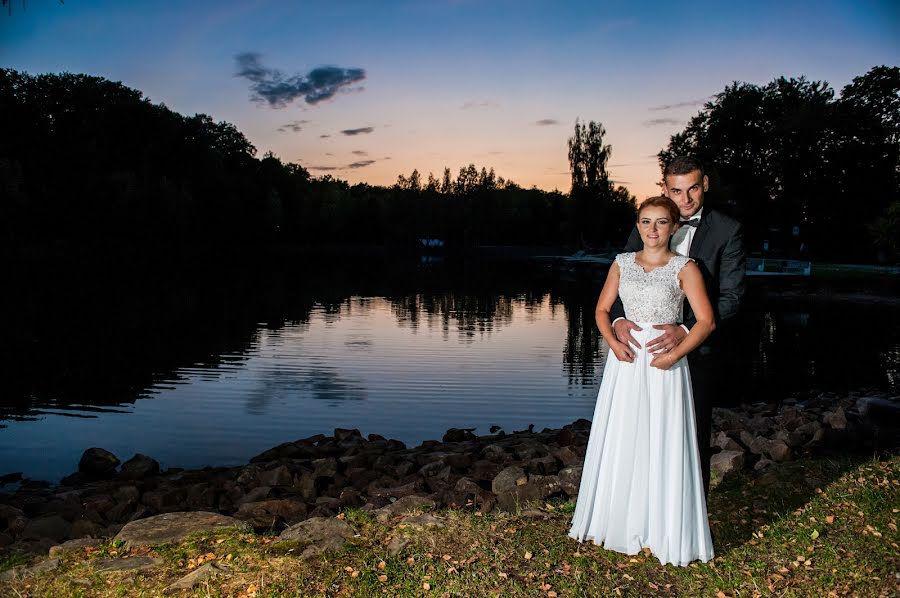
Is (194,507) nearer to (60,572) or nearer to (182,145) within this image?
(60,572)

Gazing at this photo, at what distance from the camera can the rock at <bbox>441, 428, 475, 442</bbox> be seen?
39.6 ft

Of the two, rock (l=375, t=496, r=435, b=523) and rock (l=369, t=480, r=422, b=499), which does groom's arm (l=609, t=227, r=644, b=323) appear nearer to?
rock (l=375, t=496, r=435, b=523)

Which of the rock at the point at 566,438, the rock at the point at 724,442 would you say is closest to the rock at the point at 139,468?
the rock at the point at 566,438

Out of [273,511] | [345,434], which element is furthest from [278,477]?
[345,434]

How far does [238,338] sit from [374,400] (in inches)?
372

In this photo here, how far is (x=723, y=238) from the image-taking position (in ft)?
17.9

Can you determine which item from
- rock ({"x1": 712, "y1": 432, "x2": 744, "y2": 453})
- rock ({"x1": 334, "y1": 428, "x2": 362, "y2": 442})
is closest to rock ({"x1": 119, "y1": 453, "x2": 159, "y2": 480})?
rock ({"x1": 334, "y1": 428, "x2": 362, "y2": 442})

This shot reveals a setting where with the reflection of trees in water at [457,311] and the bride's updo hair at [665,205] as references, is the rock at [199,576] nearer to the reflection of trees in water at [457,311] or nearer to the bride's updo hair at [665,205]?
the bride's updo hair at [665,205]

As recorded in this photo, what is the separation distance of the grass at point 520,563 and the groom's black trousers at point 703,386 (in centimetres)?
75

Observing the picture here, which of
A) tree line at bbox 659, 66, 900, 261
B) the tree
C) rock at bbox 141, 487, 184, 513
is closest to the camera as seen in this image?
rock at bbox 141, 487, 184, 513

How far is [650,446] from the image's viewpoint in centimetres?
523

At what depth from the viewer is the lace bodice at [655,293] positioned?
17.1 feet

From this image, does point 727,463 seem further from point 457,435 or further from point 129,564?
point 129,564

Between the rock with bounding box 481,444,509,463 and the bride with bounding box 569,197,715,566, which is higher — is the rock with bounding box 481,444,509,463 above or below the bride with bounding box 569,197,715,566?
below
